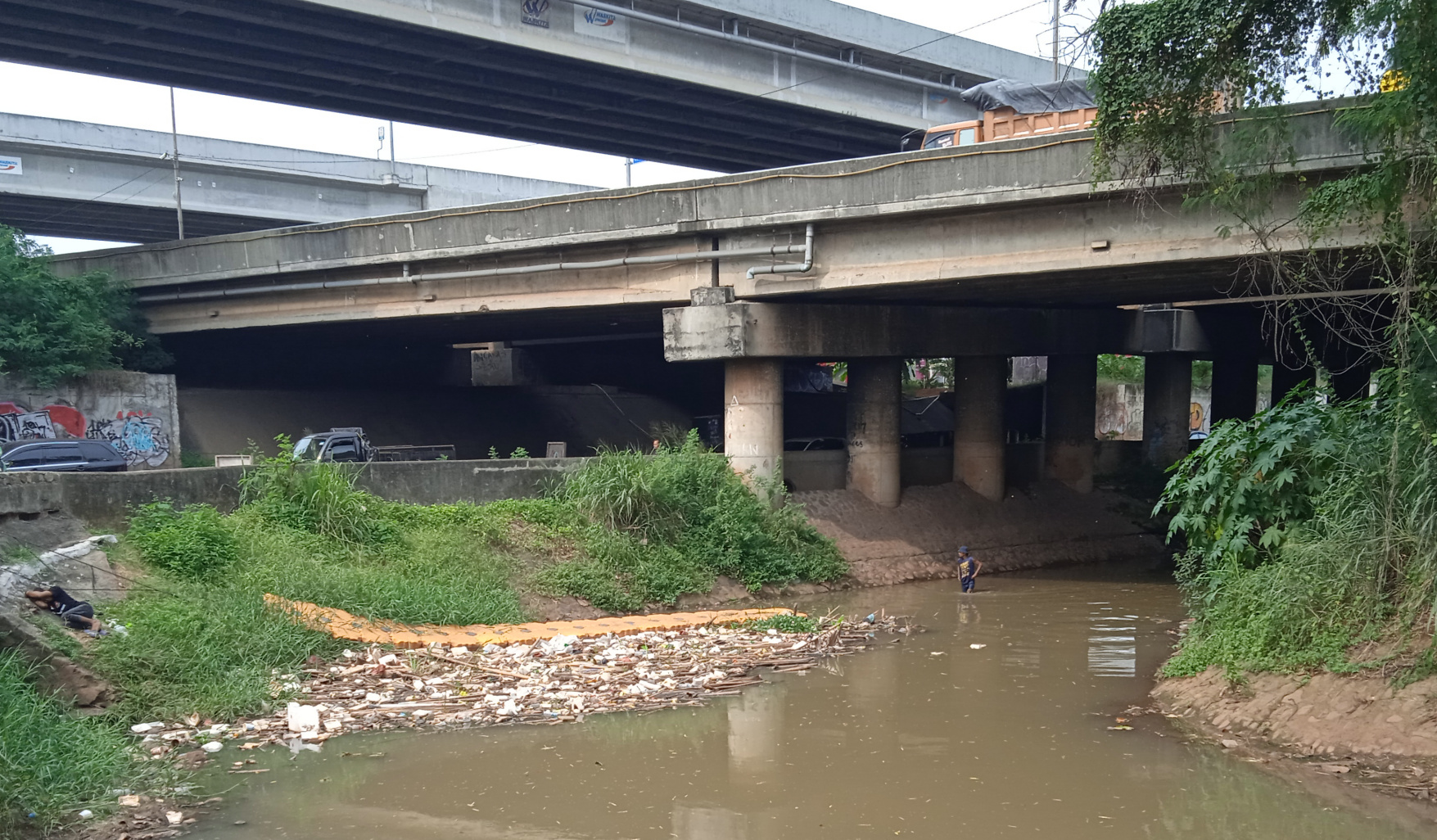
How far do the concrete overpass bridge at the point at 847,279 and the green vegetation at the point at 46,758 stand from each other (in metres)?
12.5

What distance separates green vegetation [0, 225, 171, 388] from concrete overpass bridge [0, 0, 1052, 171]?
518cm

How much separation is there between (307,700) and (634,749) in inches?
141

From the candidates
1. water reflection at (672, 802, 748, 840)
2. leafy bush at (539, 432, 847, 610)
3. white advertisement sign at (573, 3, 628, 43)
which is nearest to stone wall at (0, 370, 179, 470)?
white advertisement sign at (573, 3, 628, 43)

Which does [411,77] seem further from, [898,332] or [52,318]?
[898,332]

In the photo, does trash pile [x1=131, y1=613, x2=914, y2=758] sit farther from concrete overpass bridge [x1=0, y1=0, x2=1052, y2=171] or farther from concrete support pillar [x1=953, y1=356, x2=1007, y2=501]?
concrete overpass bridge [x1=0, y1=0, x2=1052, y2=171]

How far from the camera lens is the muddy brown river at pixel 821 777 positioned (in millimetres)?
8250

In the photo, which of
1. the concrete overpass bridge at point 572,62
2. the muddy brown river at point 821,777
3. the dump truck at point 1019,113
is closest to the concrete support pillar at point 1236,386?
the concrete overpass bridge at point 572,62

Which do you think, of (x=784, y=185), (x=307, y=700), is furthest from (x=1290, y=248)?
(x=307, y=700)

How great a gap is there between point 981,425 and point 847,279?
8012mm

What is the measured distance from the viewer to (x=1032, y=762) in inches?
389

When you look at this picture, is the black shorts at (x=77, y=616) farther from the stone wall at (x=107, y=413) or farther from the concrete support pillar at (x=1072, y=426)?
the concrete support pillar at (x=1072, y=426)

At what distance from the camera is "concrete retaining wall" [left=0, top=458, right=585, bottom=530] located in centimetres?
1257

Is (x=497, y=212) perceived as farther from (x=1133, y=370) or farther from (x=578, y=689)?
(x=1133, y=370)

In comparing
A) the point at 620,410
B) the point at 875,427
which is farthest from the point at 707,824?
the point at 620,410
